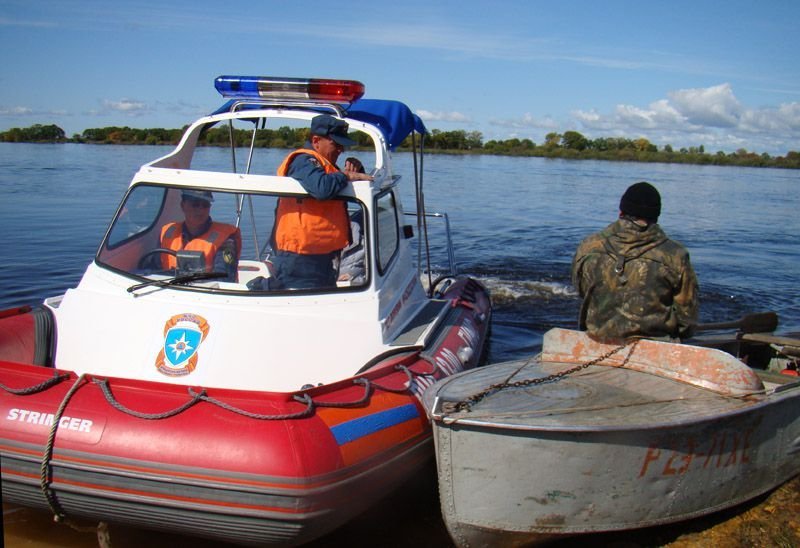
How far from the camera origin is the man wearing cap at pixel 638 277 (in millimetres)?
4250

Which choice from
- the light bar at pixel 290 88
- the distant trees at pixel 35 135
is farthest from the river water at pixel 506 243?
the distant trees at pixel 35 135

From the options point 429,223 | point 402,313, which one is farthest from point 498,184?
point 402,313

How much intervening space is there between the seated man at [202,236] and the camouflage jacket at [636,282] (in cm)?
227

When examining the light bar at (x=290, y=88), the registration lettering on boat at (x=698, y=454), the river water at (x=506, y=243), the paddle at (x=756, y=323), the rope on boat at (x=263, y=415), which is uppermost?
the light bar at (x=290, y=88)

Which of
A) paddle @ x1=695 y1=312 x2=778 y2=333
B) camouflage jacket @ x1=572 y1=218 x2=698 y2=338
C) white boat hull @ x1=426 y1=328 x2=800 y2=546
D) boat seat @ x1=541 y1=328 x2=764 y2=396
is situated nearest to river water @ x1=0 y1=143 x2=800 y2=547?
white boat hull @ x1=426 y1=328 x2=800 y2=546

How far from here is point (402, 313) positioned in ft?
17.5

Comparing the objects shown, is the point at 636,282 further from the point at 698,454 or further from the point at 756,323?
the point at 756,323

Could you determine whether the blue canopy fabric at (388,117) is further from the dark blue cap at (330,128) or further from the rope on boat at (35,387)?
the rope on boat at (35,387)

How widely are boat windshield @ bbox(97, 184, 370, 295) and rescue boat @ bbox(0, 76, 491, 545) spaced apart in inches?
0.6

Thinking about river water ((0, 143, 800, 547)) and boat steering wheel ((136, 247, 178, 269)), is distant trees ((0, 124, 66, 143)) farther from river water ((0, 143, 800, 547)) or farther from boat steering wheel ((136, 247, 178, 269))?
boat steering wheel ((136, 247, 178, 269))

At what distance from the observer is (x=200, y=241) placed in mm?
5000

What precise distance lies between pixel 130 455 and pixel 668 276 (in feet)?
9.68

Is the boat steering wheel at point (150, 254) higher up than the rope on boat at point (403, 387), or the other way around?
the boat steering wheel at point (150, 254)

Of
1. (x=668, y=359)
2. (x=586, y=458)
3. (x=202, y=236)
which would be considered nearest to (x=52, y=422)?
(x=202, y=236)
